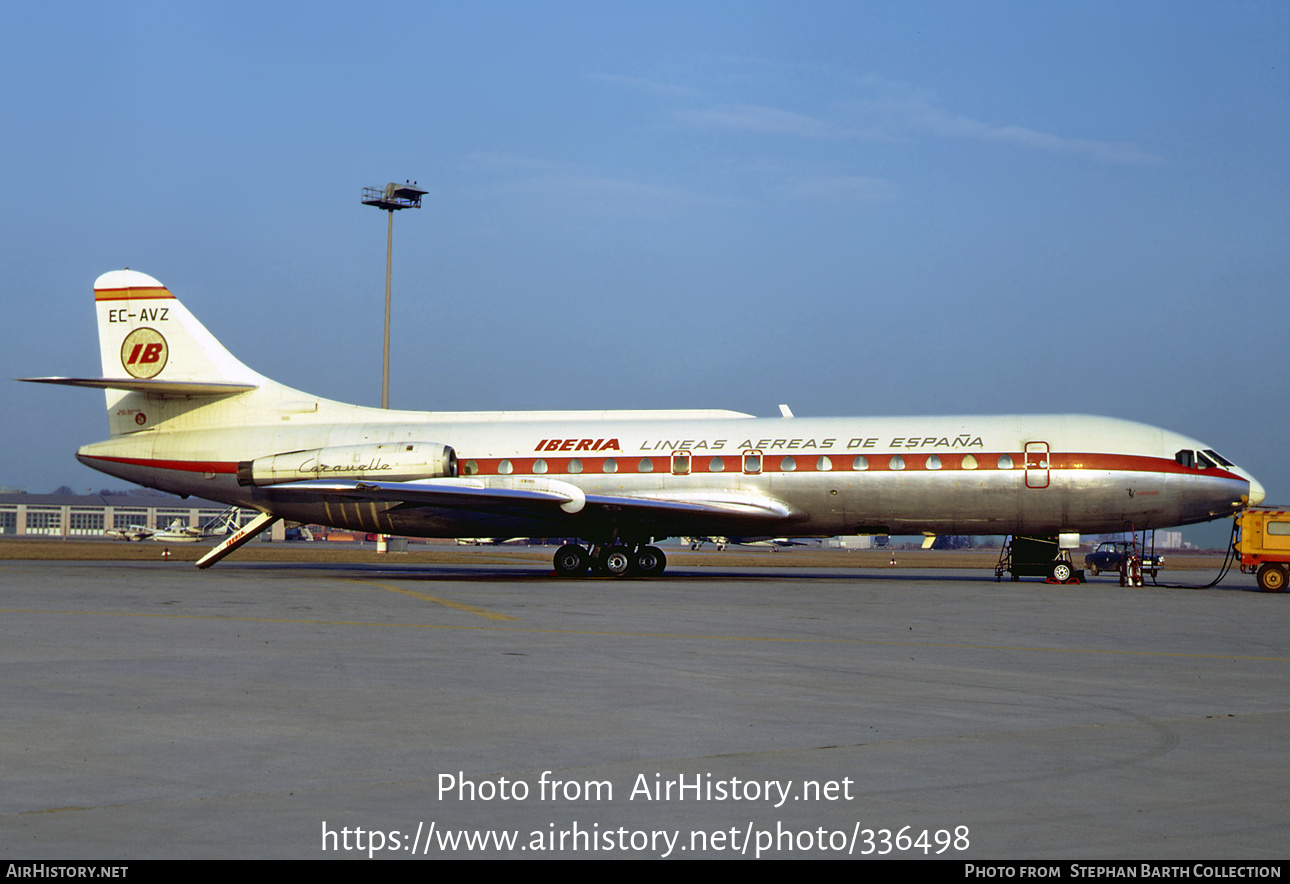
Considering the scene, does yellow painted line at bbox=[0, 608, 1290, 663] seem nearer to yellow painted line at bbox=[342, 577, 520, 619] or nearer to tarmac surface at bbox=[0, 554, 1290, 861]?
tarmac surface at bbox=[0, 554, 1290, 861]

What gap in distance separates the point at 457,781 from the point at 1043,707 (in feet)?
17.4

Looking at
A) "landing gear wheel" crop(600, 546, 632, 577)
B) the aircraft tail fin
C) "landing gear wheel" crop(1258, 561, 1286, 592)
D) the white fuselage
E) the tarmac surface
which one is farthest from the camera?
the aircraft tail fin

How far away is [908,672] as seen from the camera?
12070 mm

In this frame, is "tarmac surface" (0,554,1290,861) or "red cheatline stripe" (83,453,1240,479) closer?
"tarmac surface" (0,554,1290,861)

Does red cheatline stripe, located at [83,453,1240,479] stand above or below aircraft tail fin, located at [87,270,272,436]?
below

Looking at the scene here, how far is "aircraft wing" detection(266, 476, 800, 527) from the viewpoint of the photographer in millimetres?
29250

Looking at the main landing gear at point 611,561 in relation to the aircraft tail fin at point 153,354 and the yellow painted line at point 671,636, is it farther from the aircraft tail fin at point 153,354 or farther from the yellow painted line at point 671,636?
the yellow painted line at point 671,636

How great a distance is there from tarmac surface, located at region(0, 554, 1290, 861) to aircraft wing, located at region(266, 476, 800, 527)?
1182 centimetres

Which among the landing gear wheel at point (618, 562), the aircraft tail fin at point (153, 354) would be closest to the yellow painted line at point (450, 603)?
the landing gear wheel at point (618, 562)

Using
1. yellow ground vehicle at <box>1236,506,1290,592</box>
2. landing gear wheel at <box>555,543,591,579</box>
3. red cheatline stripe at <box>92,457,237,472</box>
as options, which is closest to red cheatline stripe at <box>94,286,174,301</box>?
red cheatline stripe at <box>92,457,237,472</box>

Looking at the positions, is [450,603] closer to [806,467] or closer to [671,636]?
[671,636]

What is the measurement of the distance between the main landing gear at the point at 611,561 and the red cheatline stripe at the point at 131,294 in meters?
13.6

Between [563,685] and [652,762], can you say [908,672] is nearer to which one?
[563,685]
